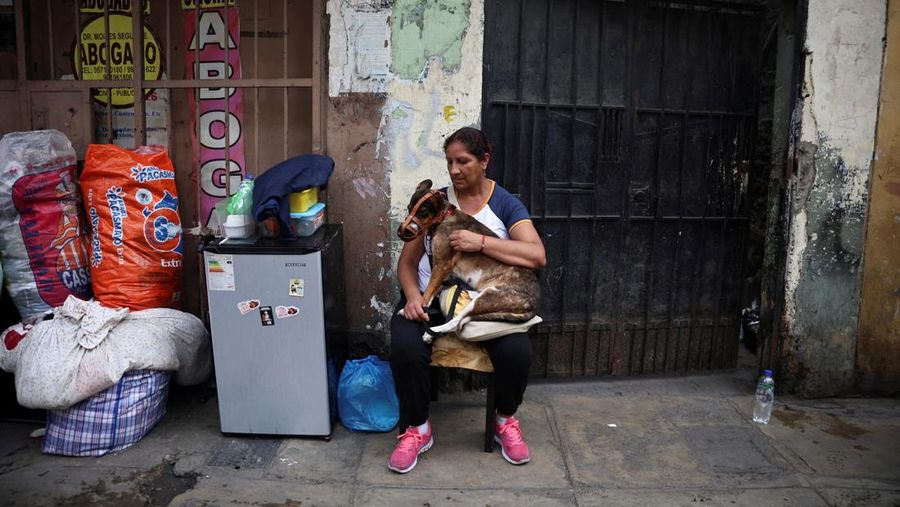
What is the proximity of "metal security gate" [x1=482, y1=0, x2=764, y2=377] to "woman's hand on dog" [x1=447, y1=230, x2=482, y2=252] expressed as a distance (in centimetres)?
92

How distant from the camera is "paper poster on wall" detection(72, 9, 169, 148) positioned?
12.6 ft

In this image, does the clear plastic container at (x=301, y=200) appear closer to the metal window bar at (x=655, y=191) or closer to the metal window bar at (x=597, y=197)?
the metal window bar at (x=597, y=197)

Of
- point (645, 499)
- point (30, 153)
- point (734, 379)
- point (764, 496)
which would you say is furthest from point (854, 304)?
point (30, 153)

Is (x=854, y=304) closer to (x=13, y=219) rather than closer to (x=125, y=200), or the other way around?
(x=125, y=200)

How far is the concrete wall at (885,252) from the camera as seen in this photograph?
150 inches

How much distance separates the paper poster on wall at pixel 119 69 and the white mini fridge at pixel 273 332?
1271mm

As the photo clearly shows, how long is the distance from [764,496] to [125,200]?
11.3 ft

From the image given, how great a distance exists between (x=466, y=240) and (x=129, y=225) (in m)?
1.82

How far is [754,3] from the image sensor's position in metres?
3.93

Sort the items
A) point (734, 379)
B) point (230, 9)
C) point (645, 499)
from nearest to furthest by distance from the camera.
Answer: point (645, 499), point (230, 9), point (734, 379)

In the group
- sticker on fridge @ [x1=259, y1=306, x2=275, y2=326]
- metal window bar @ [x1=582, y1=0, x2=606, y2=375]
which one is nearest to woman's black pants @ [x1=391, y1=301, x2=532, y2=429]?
sticker on fridge @ [x1=259, y1=306, x2=275, y2=326]

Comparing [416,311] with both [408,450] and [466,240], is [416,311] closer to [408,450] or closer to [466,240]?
[466,240]

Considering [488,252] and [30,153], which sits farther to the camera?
[30,153]

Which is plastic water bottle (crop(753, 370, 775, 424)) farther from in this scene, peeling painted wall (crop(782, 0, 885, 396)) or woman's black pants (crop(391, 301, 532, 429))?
woman's black pants (crop(391, 301, 532, 429))
